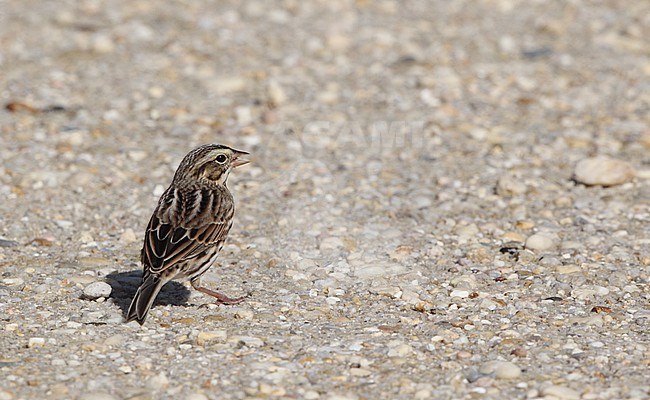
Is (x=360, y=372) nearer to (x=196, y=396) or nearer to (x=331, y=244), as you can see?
(x=196, y=396)

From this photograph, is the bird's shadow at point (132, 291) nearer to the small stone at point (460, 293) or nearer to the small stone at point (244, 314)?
the small stone at point (244, 314)

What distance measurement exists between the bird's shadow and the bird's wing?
55cm

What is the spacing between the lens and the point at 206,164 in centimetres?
825

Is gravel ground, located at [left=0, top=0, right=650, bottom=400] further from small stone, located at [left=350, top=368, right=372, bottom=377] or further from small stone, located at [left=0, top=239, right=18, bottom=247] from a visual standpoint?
small stone, located at [left=0, top=239, right=18, bottom=247]

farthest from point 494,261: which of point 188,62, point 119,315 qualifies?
point 188,62

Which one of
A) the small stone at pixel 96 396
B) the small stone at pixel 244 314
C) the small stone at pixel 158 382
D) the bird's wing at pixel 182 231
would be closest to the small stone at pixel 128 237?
the bird's wing at pixel 182 231

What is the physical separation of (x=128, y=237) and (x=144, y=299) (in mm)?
2080

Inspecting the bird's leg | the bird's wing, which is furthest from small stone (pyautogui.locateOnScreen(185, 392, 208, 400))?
the bird's leg

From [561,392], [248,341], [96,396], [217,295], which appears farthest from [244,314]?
[561,392]

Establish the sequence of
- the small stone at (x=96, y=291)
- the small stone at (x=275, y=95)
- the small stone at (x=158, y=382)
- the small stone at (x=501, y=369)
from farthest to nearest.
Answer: the small stone at (x=275, y=95), the small stone at (x=96, y=291), the small stone at (x=501, y=369), the small stone at (x=158, y=382)

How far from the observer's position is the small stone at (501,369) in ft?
21.1

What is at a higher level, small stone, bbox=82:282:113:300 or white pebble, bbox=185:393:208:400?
white pebble, bbox=185:393:208:400

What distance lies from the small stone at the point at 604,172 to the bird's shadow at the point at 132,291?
4340 mm

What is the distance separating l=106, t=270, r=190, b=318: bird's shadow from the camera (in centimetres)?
778
